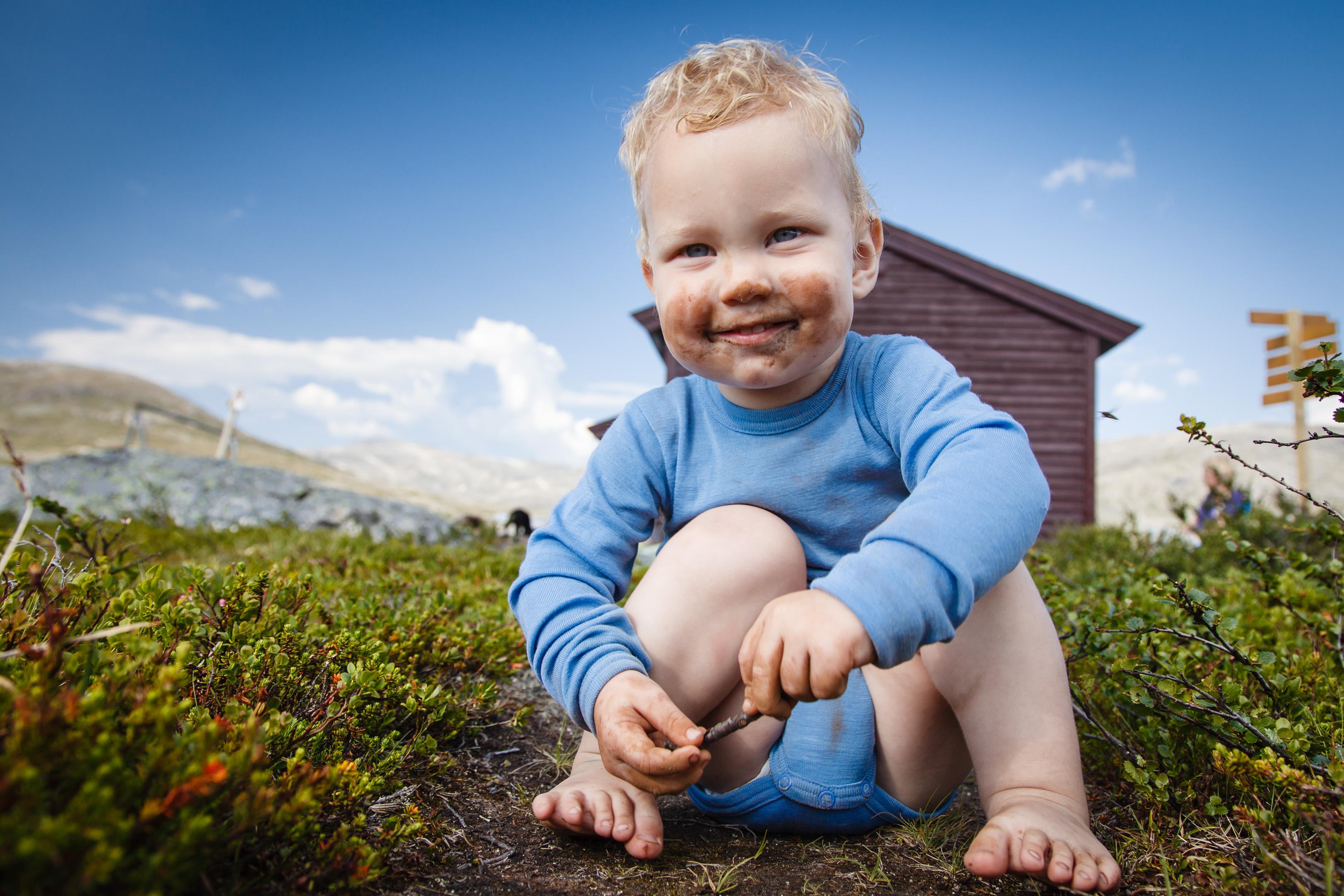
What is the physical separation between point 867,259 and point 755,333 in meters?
0.46

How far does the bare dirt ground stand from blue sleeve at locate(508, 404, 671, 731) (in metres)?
0.26

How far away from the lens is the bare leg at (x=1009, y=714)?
4.62ft

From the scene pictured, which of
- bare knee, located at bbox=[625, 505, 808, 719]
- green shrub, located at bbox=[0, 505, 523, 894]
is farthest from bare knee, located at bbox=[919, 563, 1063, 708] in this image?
green shrub, located at bbox=[0, 505, 523, 894]

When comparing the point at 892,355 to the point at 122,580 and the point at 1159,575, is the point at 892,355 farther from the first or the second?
the point at 122,580

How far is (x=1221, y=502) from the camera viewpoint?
6926 mm

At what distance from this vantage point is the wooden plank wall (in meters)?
12.4

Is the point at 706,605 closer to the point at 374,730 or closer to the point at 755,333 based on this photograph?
the point at 755,333

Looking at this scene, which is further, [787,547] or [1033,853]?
[787,547]

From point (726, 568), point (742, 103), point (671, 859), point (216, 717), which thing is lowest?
point (671, 859)

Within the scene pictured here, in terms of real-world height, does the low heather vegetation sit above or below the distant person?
below

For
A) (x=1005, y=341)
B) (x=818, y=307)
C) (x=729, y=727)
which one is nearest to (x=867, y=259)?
(x=818, y=307)

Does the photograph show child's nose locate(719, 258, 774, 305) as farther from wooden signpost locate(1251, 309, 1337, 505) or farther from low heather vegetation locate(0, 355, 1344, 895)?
wooden signpost locate(1251, 309, 1337, 505)

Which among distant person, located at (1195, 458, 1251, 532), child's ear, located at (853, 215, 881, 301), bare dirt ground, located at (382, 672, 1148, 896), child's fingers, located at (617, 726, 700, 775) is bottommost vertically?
bare dirt ground, located at (382, 672, 1148, 896)

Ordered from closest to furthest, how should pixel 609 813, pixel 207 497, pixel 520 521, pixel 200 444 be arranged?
pixel 609 813 → pixel 520 521 → pixel 207 497 → pixel 200 444
